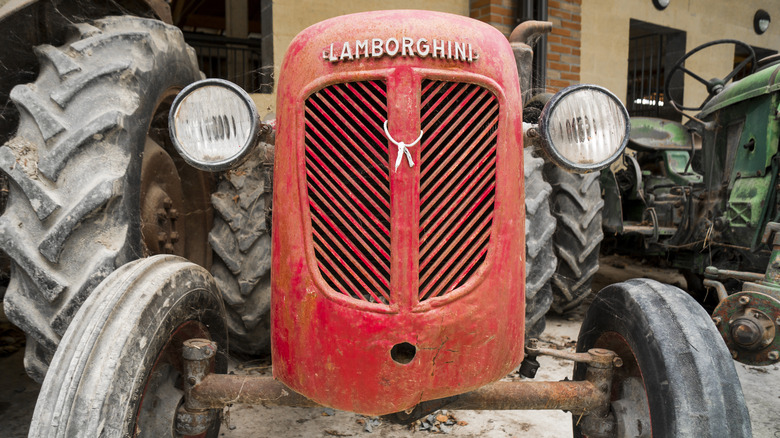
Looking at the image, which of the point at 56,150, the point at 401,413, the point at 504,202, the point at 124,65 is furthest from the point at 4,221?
the point at 504,202

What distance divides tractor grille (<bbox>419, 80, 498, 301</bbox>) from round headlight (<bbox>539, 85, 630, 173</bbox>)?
219 millimetres

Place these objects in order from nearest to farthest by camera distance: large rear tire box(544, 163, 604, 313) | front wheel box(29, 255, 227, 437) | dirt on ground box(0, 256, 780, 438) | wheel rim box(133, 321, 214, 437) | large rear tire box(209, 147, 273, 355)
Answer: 1. front wheel box(29, 255, 227, 437)
2. wheel rim box(133, 321, 214, 437)
3. dirt on ground box(0, 256, 780, 438)
4. large rear tire box(209, 147, 273, 355)
5. large rear tire box(544, 163, 604, 313)

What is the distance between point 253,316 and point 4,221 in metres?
1.15

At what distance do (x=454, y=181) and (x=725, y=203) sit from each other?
2662 millimetres

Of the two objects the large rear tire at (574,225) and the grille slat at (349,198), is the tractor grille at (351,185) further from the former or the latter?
the large rear tire at (574,225)

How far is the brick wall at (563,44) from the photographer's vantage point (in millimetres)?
6430

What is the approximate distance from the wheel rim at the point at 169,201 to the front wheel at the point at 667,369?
1592 mm

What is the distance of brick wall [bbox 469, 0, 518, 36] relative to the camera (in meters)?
5.90

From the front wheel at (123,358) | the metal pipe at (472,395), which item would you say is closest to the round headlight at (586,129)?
the metal pipe at (472,395)

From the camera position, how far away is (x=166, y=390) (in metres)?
1.57

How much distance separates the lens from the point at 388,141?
4.34 ft

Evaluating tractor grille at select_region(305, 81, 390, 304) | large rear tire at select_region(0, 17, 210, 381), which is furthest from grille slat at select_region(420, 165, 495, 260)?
large rear tire at select_region(0, 17, 210, 381)

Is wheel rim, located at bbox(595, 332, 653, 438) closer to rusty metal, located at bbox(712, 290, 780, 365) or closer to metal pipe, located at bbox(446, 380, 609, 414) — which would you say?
metal pipe, located at bbox(446, 380, 609, 414)

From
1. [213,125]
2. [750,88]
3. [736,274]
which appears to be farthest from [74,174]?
[750,88]
